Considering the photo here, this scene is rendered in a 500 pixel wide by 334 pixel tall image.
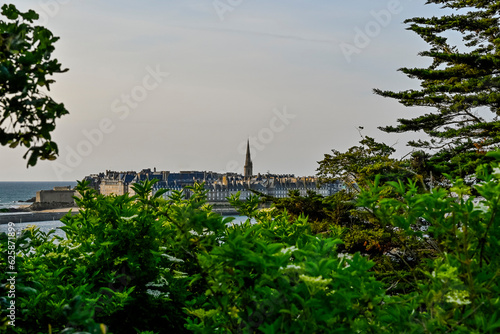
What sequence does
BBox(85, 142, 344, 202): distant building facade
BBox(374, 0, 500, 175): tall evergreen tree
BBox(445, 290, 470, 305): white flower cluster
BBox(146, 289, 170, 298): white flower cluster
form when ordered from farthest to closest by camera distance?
BBox(85, 142, 344, 202): distant building facade, BBox(374, 0, 500, 175): tall evergreen tree, BBox(146, 289, 170, 298): white flower cluster, BBox(445, 290, 470, 305): white flower cluster

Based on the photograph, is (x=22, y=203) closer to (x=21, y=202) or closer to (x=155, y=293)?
(x=21, y=202)

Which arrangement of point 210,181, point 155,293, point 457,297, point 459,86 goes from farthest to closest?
point 210,181
point 459,86
point 155,293
point 457,297

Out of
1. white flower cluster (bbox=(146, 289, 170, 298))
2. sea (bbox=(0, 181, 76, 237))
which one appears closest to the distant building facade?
sea (bbox=(0, 181, 76, 237))

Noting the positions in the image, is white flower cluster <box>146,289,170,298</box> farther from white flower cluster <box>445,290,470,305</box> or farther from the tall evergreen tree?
the tall evergreen tree

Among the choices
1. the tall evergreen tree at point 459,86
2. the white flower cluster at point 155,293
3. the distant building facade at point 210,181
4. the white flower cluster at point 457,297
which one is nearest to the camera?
the white flower cluster at point 457,297

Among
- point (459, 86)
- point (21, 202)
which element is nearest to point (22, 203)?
point (21, 202)

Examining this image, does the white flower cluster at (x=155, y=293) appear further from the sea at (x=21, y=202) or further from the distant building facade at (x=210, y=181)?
the distant building facade at (x=210, y=181)

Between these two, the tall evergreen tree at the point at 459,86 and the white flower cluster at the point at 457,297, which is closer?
the white flower cluster at the point at 457,297

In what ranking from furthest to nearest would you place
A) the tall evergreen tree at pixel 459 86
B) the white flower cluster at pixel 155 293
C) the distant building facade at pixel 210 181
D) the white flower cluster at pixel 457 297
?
the distant building facade at pixel 210 181
the tall evergreen tree at pixel 459 86
the white flower cluster at pixel 155 293
the white flower cluster at pixel 457 297

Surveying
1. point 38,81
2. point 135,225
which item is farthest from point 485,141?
point 38,81

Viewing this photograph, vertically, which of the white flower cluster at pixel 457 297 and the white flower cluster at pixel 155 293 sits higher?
the white flower cluster at pixel 457 297

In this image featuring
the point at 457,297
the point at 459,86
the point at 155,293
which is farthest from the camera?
the point at 459,86

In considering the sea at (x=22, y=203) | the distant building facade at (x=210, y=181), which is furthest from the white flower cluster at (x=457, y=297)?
the distant building facade at (x=210, y=181)

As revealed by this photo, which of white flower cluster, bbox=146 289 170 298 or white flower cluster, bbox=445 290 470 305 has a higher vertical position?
white flower cluster, bbox=445 290 470 305
